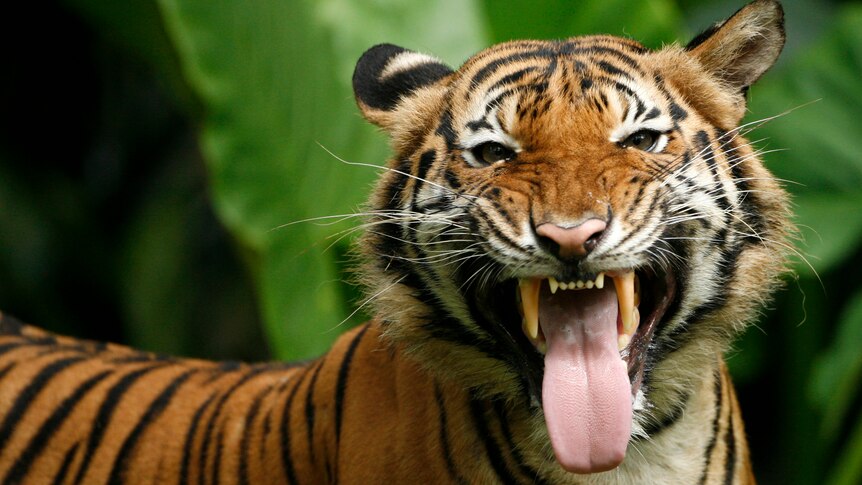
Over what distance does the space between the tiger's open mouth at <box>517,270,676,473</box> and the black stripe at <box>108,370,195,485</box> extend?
104 centimetres

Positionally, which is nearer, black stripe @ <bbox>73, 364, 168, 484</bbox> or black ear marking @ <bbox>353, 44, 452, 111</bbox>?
black ear marking @ <bbox>353, 44, 452, 111</bbox>

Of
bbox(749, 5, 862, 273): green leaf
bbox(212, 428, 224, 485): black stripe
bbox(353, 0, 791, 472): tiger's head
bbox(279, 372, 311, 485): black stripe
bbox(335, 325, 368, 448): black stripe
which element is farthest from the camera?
bbox(749, 5, 862, 273): green leaf

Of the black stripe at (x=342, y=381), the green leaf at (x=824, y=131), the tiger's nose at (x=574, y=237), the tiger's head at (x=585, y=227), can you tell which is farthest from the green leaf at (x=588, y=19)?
the tiger's nose at (x=574, y=237)

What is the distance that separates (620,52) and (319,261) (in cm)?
161

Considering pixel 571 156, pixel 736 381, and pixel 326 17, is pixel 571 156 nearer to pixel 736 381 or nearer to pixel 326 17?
pixel 326 17

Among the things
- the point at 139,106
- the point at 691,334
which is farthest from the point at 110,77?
the point at 691,334

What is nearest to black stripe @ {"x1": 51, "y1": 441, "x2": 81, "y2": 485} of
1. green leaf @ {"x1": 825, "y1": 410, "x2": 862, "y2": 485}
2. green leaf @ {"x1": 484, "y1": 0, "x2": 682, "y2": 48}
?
green leaf @ {"x1": 484, "y1": 0, "x2": 682, "y2": 48}

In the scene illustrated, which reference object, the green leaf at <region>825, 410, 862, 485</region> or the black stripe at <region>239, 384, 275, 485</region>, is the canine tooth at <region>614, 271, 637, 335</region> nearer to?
the black stripe at <region>239, 384, 275, 485</region>

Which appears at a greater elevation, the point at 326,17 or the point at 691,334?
the point at 326,17

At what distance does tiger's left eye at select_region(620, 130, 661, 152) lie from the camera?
6.43 ft

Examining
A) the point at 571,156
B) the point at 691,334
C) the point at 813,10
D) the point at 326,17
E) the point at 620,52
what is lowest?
the point at 691,334

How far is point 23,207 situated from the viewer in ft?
19.6

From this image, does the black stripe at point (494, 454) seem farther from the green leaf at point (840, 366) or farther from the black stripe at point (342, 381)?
the green leaf at point (840, 366)

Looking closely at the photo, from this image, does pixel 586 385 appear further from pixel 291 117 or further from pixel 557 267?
pixel 291 117
